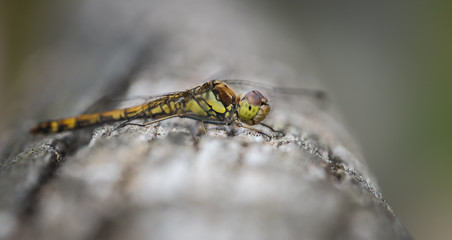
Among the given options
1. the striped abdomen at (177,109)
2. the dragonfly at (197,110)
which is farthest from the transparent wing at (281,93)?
the striped abdomen at (177,109)

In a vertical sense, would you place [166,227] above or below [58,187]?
below

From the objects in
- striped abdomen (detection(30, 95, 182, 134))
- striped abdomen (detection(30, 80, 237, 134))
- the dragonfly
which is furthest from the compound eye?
striped abdomen (detection(30, 95, 182, 134))

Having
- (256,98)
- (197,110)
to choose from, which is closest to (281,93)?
(256,98)

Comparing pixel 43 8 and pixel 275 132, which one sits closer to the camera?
pixel 275 132

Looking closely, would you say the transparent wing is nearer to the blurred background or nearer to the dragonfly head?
Result: the dragonfly head

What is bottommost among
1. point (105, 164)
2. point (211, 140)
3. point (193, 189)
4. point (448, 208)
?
point (193, 189)

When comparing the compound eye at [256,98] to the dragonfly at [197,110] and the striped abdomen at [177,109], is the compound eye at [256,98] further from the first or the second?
the striped abdomen at [177,109]

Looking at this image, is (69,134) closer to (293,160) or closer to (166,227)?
(166,227)

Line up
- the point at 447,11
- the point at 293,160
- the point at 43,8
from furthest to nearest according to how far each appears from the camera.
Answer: the point at 43,8 → the point at 447,11 → the point at 293,160

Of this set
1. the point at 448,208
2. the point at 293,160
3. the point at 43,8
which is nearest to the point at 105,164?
the point at 293,160
